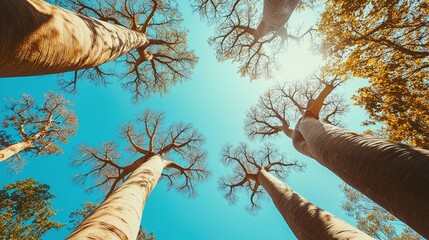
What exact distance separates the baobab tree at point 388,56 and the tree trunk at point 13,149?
13098 mm

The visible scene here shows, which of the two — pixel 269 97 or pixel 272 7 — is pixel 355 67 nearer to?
pixel 272 7

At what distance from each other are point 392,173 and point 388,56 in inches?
128

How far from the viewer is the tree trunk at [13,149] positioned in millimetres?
8847

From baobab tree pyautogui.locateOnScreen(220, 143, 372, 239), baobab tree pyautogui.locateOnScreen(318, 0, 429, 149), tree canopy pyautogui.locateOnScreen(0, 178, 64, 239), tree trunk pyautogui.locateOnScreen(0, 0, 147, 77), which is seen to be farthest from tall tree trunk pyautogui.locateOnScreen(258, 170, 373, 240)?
tree canopy pyautogui.locateOnScreen(0, 178, 64, 239)

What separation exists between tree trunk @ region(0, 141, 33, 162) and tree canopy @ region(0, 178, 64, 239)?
1408mm

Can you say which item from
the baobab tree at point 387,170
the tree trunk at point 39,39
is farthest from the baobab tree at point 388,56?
the tree trunk at point 39,39

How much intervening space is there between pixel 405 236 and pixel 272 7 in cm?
1195

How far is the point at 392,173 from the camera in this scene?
1687 mm

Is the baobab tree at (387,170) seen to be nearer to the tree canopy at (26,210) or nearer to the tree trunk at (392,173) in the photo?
the tree trunk at (392,173)

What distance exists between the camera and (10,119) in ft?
38.7

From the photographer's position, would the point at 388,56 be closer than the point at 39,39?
No

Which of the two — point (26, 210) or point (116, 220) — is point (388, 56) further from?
point (26, 210)

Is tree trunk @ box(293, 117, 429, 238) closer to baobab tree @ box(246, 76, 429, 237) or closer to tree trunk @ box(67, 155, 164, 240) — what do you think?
baobab tree @ box(246, 76, 429, 237)

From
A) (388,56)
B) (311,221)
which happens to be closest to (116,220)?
(311,221)
